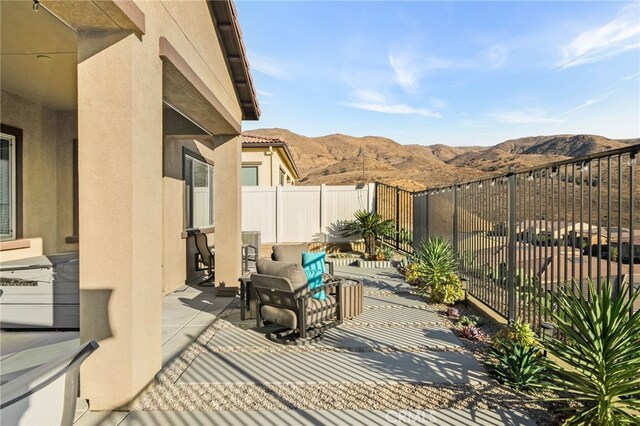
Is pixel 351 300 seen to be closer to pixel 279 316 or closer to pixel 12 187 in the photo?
pixel 279 316

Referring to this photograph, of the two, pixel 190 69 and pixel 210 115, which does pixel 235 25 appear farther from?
pixel 190 69

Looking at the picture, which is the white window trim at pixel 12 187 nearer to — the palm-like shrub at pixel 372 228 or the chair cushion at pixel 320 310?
the chair cushion at pixel 320 310

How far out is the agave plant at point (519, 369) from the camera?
3279 millimetres

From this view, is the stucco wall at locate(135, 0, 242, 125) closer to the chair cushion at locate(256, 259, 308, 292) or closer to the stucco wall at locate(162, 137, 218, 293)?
the stucco wall at locate(162, 137, 218, 293)

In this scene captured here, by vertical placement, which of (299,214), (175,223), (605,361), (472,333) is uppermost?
(299,214)

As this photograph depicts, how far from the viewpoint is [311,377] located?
3.57 metres

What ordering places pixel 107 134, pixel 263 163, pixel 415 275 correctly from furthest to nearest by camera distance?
pixel 263 163 < pixel 415 275 < pixel 107 134

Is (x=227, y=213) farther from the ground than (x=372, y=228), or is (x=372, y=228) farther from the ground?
(x=227, y=213)

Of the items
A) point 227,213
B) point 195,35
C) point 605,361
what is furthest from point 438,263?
point 195,35

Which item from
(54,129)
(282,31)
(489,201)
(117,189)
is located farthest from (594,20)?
(54,129)

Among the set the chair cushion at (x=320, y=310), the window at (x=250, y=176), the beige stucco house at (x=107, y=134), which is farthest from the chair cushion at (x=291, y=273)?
the window at (x=250, y=176)

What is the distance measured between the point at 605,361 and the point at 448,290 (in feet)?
11.7

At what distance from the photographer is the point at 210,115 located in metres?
5.60

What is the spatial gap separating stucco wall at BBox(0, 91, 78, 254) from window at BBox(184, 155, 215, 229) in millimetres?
2479
